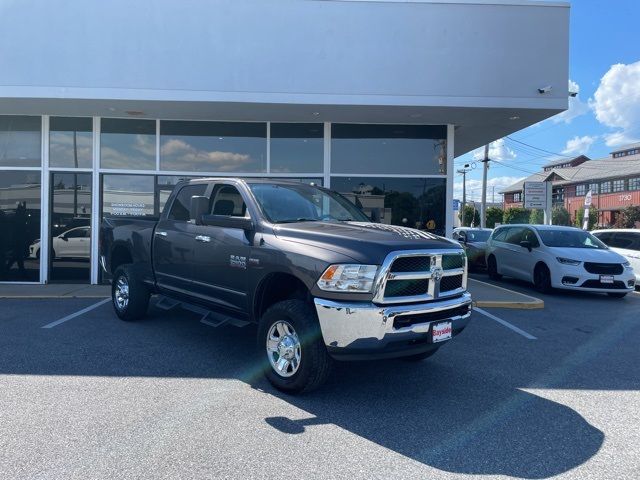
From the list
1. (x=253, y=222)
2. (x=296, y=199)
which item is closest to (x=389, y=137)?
(x=296, y=199)

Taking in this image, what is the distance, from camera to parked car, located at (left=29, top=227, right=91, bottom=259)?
11.5 metres

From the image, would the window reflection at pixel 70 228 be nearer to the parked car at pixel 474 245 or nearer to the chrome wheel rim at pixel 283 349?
the chrome wheel rim at pixel 283 349

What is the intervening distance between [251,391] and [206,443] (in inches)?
43.5

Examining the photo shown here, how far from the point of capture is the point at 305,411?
14.4 feet

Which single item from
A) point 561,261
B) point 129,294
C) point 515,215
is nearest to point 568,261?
point 561,261

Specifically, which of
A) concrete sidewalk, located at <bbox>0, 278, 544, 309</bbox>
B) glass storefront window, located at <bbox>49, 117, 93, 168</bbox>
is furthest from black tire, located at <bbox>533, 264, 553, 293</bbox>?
glass storefront window, located at <bbox>49, 117, 93, 168</bbox>

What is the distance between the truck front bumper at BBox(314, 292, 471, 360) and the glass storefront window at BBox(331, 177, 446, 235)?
7.07m

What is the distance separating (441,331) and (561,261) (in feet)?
25.7

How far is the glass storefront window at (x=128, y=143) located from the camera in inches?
451

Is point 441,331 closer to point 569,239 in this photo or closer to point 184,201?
point 184,201

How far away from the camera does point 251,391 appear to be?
484cm

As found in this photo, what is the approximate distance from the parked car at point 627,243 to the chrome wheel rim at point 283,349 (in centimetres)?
1138

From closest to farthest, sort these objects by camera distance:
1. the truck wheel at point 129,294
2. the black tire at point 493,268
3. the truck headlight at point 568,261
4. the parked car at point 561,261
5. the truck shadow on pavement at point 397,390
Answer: the truck shadow on pavement at point 397,390, the truck wheel at point 129,294, the parked car at point 561,261, the truck headlight at point 568,261, the black tire at point 493,268

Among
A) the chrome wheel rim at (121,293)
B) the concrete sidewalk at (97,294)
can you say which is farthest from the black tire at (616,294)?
the chrome wheel rim at (121,293)
